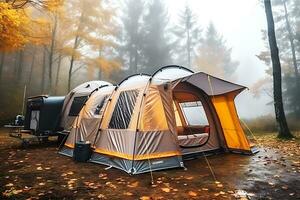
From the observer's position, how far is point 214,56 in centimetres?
3491

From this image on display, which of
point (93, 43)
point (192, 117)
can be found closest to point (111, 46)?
point (93, 43)

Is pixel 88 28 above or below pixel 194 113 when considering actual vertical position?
above

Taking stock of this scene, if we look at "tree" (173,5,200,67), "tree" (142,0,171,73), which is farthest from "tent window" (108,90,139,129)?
"tree" (173,5,200,67)

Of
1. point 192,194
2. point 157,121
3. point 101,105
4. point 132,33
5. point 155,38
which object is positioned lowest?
point 192,194

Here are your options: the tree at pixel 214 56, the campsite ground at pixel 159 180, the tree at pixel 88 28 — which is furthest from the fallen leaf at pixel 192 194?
the tree at pixel 214 56

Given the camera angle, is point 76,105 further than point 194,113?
Yes

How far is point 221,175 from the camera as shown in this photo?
6.00 metres

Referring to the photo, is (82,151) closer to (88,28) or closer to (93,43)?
(93,43)

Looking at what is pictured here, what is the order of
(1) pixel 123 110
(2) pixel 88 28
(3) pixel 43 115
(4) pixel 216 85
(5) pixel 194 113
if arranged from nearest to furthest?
(1) pixel 123 110 → (4) pixel 216 85 → (5) pixel 194 113 → (3) pixel 43 115 → (2) pixel 88 28

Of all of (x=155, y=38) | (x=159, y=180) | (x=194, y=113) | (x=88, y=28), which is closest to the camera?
(x=159, y=180)

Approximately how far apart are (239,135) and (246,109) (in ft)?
145

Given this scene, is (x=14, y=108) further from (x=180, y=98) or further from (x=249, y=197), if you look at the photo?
(x=249, y=197)

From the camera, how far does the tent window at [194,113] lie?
9352mm

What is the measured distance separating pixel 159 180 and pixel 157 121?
5.80 feet
